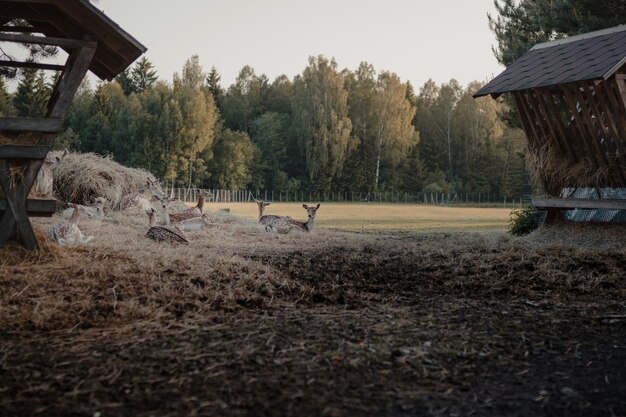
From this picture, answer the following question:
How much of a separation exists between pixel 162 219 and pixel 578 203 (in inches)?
328

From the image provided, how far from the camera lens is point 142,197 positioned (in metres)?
17.3

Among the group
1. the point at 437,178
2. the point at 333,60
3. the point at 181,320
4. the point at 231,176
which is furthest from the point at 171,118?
the point at 181,320

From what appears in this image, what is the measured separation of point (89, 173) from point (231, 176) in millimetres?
35619

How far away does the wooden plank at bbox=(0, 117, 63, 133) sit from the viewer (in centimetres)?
766

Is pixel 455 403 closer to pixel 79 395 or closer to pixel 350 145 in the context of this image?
pixel 79 395

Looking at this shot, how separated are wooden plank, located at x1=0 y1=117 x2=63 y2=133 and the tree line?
40811 mm

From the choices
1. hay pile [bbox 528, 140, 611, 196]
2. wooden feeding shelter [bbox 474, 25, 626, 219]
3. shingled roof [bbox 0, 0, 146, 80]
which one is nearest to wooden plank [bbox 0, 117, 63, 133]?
shingled roof [bbox 0, 0, 146, 80]

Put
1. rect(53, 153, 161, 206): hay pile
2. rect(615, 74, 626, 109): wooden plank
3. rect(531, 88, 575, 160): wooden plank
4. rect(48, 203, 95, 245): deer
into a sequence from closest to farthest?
1. rect(48, 203, 95, 245): deer
2. rect(615, 74, 626, 109): wooden plank
3. rect(531, 88, 575, 160): wooden plank
4. rect(53, 153, 161, 206): hay pile

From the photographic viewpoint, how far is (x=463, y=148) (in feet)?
207

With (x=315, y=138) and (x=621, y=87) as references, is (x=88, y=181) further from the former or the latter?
(x=315, y=138)

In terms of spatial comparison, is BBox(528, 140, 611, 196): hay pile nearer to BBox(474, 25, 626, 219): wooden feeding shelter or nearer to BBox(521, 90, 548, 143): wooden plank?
BBox(474, 25, 626, 219): wooden feeding shelter

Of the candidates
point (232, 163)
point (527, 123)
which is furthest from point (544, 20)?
point (232, 163)

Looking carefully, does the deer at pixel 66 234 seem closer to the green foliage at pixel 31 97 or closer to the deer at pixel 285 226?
the deer at pixel 285 226

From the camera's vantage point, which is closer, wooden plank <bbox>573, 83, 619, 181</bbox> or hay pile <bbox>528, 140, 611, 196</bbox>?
wooden plank <bbox>573, 83, 619, 181</bbox>
